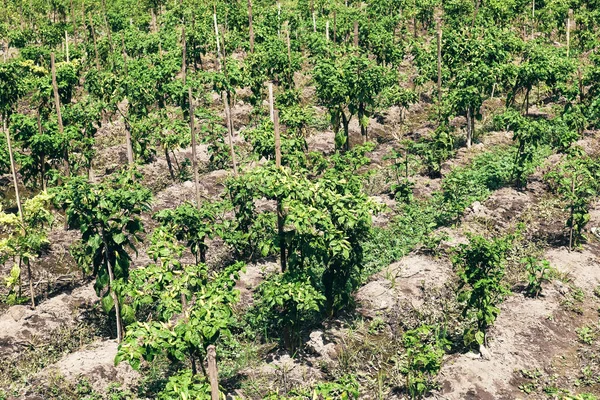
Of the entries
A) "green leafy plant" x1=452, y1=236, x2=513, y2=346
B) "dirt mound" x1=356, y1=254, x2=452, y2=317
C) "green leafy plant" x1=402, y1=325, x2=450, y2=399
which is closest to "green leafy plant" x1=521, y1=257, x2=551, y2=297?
"green leafy plant" x1=452, y1=236, x2=513, y2=346

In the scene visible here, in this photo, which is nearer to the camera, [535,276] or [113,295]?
[113,295]

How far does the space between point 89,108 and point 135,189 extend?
6172 mm

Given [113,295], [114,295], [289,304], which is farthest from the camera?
[113,295]

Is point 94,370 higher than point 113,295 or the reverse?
the reverse

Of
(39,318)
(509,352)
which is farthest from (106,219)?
(509,352)

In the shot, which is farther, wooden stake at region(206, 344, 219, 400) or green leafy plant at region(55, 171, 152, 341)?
green leafy plant at region(55, 171, 152, 341)

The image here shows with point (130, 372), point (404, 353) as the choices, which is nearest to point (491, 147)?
point (404, 353)

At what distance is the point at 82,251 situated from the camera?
44.8 feet

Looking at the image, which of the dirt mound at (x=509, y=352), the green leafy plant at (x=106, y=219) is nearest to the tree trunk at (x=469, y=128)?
the dirt mound at (x=509, y=352)

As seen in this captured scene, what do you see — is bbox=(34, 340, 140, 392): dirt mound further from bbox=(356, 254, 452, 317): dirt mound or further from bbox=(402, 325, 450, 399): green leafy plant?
bbox=(402, 325, 450, 399): green leafy plant

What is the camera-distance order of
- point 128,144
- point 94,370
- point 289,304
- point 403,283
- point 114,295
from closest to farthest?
point 289,304
point 94,370
point 114,295
point 403,283
point 128,144

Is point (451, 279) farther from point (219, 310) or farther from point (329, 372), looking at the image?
point (219, 310)

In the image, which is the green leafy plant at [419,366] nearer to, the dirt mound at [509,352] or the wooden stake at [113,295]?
the dirt mound at [509,352]

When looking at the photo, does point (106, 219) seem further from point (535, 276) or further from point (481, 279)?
point (535, 276)
